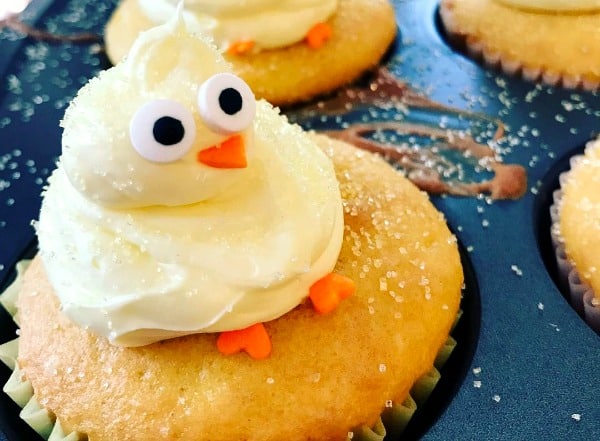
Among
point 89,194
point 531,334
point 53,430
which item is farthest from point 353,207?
point 53,430

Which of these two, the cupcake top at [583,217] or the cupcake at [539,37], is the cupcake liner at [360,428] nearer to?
the cupcake top at [583,217]

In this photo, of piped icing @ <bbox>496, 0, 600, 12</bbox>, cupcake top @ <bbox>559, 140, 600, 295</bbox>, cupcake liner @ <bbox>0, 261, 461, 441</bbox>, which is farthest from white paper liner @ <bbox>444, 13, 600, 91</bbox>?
cupcake liner @ <bbox>0, 261, 461, 441</bbox>

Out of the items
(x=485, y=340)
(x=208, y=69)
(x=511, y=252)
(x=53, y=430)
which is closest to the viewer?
(x=208, y=69)

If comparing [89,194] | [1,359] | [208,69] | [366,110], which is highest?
[208,69]

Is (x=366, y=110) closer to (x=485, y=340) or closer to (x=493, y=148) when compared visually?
(x=493, y=148)

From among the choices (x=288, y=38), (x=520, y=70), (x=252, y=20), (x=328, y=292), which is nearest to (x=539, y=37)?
(x=520, y=70)

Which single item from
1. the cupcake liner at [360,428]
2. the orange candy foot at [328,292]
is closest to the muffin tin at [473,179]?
the cupcake liner at [360,428]
